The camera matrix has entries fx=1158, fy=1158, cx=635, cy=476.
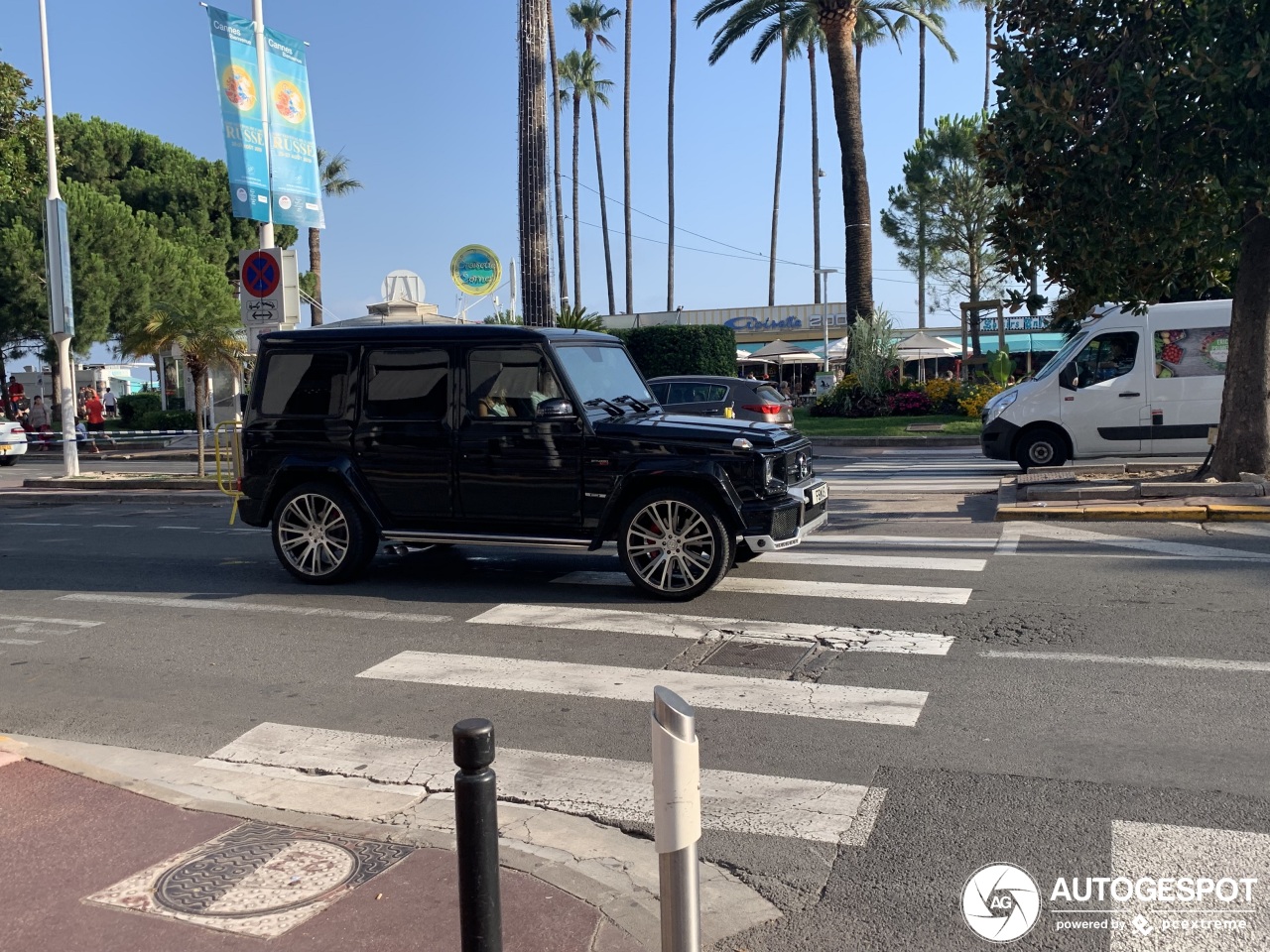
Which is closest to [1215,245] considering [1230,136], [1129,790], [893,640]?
[1230,136]

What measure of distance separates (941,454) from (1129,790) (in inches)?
640

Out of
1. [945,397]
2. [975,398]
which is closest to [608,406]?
[975,398]

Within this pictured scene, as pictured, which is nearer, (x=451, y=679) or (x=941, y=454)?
(x=451, y=679)

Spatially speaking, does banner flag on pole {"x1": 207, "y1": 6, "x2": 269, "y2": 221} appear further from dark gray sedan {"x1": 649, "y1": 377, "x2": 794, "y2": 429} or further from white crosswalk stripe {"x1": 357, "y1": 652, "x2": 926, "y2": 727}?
white crosswalk stripe {"x1": 357, "y1": 652, "x2": 926, "y2": 727}

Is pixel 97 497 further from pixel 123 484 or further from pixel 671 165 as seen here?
pixel 671 165

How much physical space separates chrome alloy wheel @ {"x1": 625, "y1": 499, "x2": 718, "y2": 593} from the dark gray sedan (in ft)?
31.2

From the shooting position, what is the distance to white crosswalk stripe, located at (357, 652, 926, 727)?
19.2 ft

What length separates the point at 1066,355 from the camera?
1562cm

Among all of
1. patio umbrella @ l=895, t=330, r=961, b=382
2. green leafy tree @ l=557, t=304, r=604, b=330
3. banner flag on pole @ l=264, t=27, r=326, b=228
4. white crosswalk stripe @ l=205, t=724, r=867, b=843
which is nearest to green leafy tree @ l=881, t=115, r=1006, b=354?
patio umbrella @ l=895, t=330, r=961, b=382

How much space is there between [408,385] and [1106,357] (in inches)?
404

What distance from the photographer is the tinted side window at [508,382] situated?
8766 millimetres

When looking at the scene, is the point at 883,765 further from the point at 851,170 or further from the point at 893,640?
the point at 851,170

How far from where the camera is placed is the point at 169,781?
17.2 feet

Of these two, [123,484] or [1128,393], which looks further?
[123,484]
